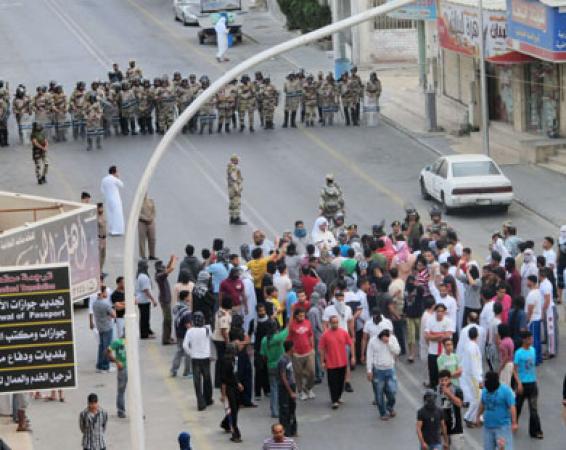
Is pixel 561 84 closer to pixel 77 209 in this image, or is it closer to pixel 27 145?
pixel 27 145

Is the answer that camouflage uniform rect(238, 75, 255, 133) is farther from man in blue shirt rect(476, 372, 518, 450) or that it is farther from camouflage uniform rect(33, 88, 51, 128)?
man in blue shirt rect(476, 372, 518, 450)

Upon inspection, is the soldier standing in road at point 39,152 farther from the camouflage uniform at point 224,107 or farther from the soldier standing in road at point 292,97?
the soldier standing in road at point 292,97

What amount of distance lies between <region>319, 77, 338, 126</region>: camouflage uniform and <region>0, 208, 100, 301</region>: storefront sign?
59.7 ft

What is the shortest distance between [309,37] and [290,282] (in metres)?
10.3

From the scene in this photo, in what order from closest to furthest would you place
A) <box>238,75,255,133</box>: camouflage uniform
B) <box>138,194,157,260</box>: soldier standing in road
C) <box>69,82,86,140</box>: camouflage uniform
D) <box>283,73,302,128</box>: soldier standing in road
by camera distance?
<box>138,194,157,260</box>: soldier standing in road → <box>69,82,86,140</box>: camouflage uniform → <box>238,75,255,133</box>: camouflage uniform → <box>283,73,302,128</box>: soldier standing in road

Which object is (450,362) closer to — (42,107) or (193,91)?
(42,107)

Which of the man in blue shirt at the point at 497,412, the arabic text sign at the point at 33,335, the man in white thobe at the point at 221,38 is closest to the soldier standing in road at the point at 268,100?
the man in white thobe at the point at 221,38

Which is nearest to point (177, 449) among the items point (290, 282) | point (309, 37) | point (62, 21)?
point (290, 282)

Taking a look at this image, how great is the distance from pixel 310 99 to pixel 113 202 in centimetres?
1135

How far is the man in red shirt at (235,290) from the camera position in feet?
86.3

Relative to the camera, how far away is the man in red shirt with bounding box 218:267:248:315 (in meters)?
26.3

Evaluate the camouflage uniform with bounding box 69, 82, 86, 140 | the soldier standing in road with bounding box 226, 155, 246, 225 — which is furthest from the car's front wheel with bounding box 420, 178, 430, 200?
the camouflage uniform with bounding box 69, 82, 86, 140

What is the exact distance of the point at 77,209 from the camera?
87.7 ft

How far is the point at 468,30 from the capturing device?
43.4 meters
